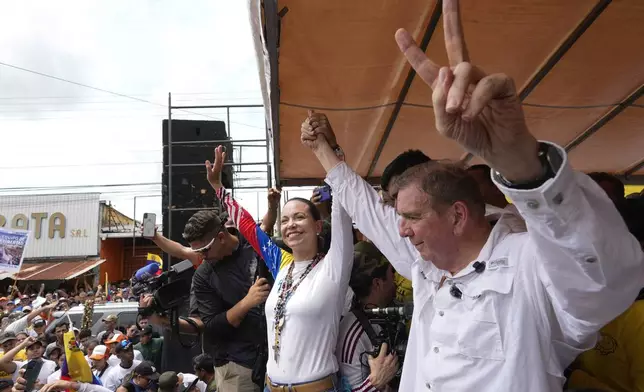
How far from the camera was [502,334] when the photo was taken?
1354 mm

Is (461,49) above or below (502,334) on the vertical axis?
above

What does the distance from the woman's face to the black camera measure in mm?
1023

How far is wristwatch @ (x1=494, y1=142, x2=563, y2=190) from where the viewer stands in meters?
1.02

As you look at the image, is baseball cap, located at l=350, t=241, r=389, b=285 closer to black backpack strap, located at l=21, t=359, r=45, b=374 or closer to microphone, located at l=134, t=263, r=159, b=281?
microphone, located at l=134, t=263, r=159, b=281

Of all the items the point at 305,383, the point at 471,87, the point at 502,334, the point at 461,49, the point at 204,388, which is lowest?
the point at 204,388

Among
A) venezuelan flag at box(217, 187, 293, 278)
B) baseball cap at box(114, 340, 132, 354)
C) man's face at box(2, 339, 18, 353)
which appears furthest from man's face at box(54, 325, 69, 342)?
venezuelan flag at box(217, 187, 293, 278)

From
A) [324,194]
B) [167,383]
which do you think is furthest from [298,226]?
[167,383]

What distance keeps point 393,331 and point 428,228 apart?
1.07m

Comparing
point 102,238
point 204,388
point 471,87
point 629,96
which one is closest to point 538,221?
point 471,87

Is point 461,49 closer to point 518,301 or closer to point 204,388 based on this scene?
point 518,301

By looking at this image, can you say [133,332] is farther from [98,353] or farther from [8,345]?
[8,345]

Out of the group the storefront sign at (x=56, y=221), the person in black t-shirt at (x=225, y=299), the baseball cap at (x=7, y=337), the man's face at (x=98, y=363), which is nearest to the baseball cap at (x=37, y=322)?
the baseball cap at (x=7, y=337)

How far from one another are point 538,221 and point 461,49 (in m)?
0.43

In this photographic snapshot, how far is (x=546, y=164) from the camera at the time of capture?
1.04m
